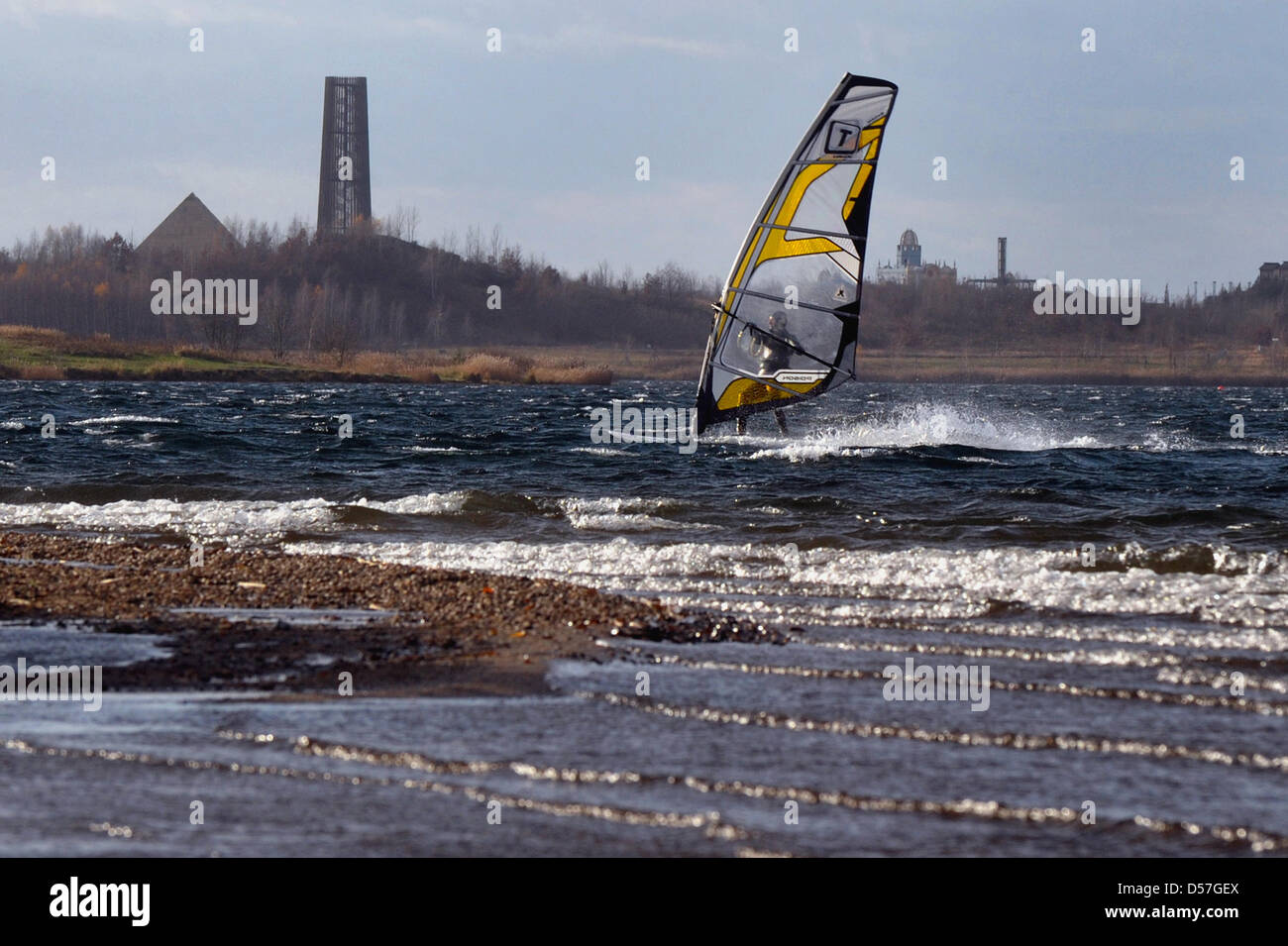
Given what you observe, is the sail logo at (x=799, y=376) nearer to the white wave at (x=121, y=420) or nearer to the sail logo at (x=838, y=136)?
the sail logo at (x=838, y=136)

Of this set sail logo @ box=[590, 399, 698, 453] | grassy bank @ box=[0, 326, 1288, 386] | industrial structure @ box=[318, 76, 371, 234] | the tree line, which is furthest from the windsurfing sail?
industrial structure @ box=[318, 76, 371, 234]

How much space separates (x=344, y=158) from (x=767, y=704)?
157230 millimetres

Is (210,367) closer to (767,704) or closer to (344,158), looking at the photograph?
(344,158)

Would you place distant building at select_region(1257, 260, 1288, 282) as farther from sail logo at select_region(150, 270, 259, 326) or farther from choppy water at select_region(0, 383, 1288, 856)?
choppy water at select_region(0, 383, 1288, 856)

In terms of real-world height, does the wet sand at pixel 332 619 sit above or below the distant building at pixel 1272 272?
below

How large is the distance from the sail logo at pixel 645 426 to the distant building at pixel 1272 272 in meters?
156

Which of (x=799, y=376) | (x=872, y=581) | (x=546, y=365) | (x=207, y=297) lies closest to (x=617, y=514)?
(x=872, y=581)

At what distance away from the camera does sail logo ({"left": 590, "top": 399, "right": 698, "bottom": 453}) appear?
27.0m

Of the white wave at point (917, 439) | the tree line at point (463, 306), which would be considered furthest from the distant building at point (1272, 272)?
the white wave at point (917, 439)

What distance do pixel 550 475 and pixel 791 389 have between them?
3.80 meters

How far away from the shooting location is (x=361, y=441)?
84.7 feet

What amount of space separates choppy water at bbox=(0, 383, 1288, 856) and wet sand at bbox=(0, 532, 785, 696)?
389 millimetres

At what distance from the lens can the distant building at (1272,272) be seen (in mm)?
180500
